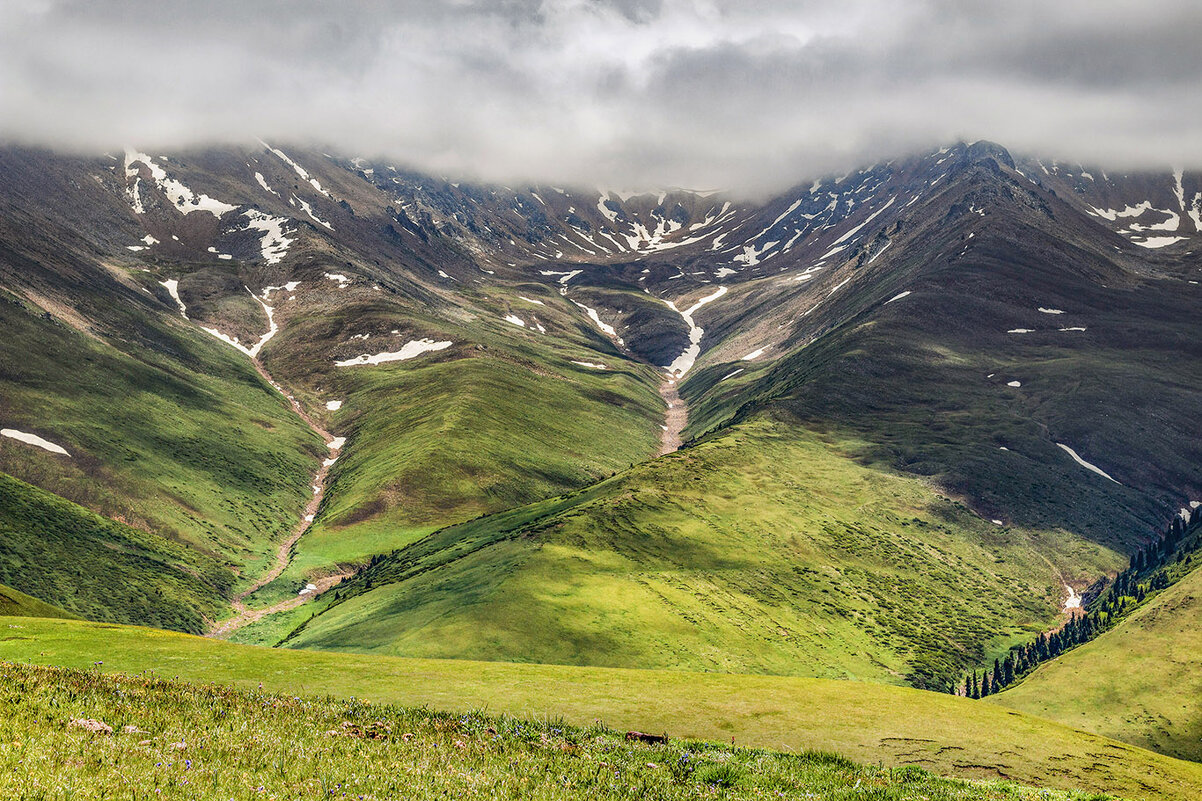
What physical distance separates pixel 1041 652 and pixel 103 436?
166351 mm

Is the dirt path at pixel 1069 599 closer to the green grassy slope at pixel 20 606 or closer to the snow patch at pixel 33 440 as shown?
the green grassy slope at pixel 20 606

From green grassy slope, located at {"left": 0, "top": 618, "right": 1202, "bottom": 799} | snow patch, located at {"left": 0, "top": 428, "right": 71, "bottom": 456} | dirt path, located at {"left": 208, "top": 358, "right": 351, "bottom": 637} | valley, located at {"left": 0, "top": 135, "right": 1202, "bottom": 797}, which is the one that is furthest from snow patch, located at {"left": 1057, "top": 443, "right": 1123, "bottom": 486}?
snow patch, located at {"left": 0, "top": 428, "right": 71, "bottom": 456}

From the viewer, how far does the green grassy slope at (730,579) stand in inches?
3391

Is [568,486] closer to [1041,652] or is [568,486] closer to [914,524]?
[914,524]

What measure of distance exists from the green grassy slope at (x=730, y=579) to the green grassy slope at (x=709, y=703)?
4319 cm

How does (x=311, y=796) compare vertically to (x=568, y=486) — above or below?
above

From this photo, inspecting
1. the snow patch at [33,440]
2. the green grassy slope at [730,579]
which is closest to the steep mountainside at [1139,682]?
the green grassy slope at [730,579]

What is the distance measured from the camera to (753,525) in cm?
13112

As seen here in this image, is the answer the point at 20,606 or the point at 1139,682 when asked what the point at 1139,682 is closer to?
the point at 1139,682

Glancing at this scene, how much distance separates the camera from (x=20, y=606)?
179 feet

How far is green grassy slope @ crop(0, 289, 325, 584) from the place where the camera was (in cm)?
12950

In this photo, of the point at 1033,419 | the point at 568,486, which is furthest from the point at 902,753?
the point at 1033,419

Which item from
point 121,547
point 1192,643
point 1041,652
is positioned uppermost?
point 1192,643

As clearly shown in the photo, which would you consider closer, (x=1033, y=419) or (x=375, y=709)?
(x=375, y=709)
